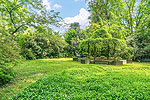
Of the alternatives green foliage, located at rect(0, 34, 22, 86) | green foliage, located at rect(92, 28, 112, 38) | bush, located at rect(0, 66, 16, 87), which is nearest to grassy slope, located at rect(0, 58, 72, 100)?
bush, located at rect(0, 66, 16, 87)

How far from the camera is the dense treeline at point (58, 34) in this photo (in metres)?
4.84

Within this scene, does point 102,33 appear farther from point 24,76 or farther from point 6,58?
point 6,58

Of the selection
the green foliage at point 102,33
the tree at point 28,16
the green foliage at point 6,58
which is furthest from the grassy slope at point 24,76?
the green foliage at point 102,33

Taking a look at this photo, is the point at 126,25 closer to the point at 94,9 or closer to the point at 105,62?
the point at 94,9

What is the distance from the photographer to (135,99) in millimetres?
2914

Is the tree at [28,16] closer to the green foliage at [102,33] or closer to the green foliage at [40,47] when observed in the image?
the green foliage at [40,47]

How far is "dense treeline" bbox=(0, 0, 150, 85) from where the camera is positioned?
15.9 feet

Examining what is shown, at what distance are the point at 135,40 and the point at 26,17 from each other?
43.0ft

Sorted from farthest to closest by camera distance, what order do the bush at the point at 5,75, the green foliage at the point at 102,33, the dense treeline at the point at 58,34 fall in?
1. the green foliage at the point at 102,33
2. the dense treeline at the point at 58,34
3. the bush at the point at 5,75

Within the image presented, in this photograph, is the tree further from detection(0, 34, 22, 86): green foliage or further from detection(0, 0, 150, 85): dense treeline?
detection(0, 34, 22, 86): green foliage

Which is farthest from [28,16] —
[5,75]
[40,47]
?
[40,47]

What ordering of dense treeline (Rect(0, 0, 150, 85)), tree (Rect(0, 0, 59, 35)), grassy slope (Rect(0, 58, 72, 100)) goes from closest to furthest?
grassy slope (Rect(0, 58, 72, 100)) → dense treeline (Rect(0, 0, 150, 85)) → tree (Rect(0, 0, 59, 35))

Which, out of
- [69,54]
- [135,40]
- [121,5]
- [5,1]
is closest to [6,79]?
[5,1]

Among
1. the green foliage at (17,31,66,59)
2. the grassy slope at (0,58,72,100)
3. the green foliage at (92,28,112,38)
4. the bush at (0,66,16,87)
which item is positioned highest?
the green foliage at (92,28,112,38)
